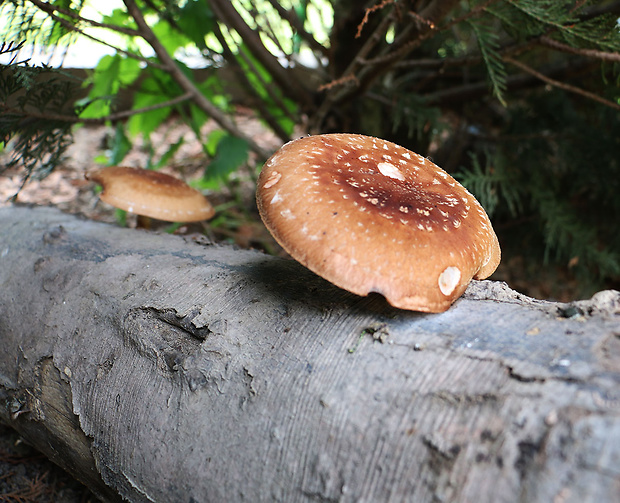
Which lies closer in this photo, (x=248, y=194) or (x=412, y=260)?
(x=412, y=260)

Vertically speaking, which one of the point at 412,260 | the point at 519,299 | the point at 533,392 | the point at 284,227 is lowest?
the point at 519,299

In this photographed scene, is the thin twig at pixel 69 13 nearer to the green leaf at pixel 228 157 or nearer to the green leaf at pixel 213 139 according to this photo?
the green leaf at pixel 228 157

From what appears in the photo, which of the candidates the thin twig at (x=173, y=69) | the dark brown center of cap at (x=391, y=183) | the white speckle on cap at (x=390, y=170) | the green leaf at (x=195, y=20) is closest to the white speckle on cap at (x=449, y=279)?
the dark brown center of cap at (x=391, y=183)

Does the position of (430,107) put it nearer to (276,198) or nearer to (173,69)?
(173,69)

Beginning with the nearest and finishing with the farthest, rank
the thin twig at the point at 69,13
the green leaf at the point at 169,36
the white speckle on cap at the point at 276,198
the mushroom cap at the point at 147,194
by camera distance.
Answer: the white speckle on cap at the point at 276,198
the thin twig at the point at 69,13
the mushroom cap at the point at 147,194
the green leaf at the point at 169,36

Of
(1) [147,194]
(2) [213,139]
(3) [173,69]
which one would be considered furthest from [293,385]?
(2) [213,139]

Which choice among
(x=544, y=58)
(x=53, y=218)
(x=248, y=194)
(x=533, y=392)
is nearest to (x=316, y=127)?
(x=248, y=194)

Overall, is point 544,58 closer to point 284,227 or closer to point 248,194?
point 248,194
